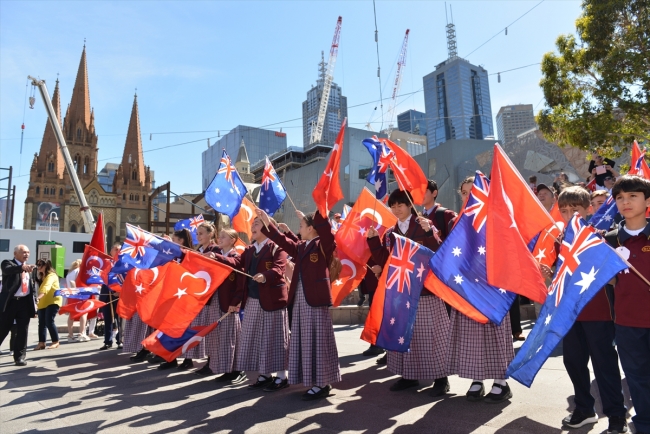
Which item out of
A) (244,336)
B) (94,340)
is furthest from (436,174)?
(244,336)

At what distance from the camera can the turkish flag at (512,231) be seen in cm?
400

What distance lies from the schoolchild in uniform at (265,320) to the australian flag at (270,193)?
6.91ft

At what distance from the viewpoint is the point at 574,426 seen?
3.74m

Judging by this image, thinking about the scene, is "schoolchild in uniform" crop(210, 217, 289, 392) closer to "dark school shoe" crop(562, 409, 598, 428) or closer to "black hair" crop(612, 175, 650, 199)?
"dark school shoe" crop(562, 409, 598, 428)

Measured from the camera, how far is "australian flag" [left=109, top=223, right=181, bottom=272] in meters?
6.55

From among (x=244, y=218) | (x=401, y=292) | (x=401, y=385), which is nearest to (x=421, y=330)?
(x=401, y=292)

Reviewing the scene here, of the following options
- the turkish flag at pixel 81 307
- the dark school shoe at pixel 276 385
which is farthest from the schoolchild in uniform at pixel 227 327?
the turkish flag at pixel 81 307

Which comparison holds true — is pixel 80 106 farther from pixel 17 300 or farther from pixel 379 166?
pixel 379 166

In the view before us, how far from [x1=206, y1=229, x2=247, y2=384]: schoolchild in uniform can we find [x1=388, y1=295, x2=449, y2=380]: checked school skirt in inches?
85.9

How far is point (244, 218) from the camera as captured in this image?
28.4ft

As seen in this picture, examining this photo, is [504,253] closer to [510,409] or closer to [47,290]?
[510,409]

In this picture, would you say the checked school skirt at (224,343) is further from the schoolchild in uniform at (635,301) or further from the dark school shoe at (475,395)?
the schoolchild in uniform at (635,301)

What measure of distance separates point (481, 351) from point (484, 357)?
0.20 feet

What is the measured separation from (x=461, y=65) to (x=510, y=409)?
53401mm
